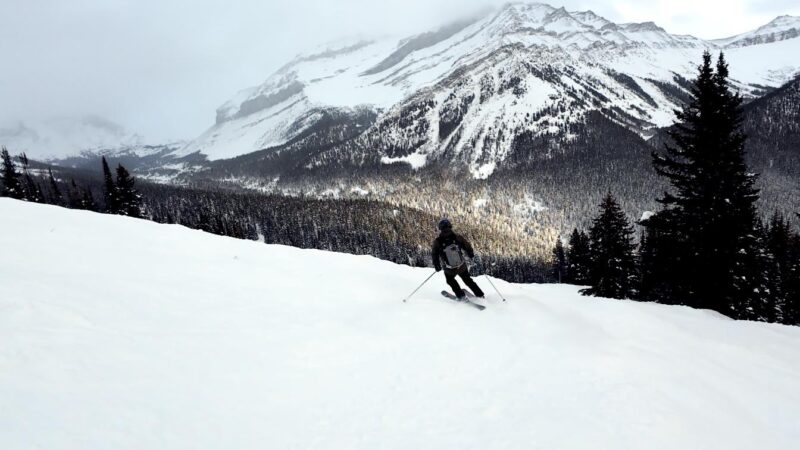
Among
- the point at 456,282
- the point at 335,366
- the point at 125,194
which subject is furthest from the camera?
the point at 125,194

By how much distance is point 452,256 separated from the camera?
487 inches

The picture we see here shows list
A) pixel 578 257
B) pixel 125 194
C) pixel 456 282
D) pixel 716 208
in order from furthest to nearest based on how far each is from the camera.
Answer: pixel 125 194
pixel 578 257
pixel 716 208
pixel 456 282

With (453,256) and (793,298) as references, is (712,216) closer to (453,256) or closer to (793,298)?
(453,256)

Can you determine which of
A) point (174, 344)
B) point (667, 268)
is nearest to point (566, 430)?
point (174, 344)

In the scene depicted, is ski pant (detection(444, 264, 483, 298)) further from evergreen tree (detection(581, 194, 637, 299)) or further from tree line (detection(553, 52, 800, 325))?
evergreen tree (detection(581, 194, 637, 299))

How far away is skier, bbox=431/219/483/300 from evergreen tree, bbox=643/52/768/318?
1388 centimetres

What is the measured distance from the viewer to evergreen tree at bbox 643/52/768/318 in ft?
64.1

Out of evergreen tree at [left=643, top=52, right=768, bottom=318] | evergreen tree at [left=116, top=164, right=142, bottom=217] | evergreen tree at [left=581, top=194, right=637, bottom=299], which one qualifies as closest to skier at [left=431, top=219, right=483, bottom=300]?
evergreen tree at [left=643, top=52, right=768, bottom=318]

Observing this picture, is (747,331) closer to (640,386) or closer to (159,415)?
(640,386)

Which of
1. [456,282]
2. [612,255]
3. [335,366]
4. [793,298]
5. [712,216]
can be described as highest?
[335,366]

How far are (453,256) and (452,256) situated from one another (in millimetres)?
33

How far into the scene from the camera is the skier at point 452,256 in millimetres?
12305

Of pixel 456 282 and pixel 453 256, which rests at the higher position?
pixel 453 256

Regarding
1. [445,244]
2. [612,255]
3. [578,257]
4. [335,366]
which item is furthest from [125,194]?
[335,366]
